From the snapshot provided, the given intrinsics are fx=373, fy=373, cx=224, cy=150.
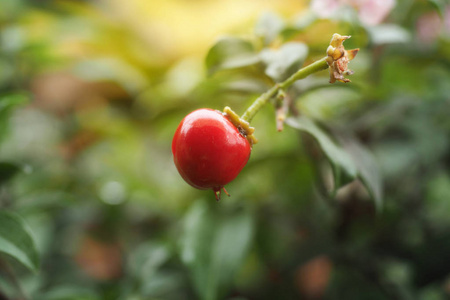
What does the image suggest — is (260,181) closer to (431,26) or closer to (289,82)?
(431,26)

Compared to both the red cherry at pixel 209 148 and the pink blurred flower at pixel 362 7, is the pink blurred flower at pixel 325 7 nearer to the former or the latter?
the pink blurred flower at pixel 362 7

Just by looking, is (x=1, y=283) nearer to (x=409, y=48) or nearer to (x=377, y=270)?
(x=377, y=270)

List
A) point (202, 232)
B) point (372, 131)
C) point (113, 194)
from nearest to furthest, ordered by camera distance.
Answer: point (202, 232), point (372, 131), point (113, 194)

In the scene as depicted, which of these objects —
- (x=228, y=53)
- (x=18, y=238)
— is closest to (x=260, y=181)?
(x=228, y=53)

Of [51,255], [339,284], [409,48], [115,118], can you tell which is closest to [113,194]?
[51,255]

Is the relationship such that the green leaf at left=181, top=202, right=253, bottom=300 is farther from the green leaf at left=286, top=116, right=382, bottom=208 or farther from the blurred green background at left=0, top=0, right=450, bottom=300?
the green leaf at left=286, top=116, right=382, bottom=208

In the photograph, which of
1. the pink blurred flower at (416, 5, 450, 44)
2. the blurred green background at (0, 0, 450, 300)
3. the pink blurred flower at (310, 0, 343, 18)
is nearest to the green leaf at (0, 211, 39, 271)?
the blurred green background at (0, 0, 450, 300)
